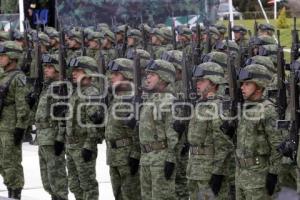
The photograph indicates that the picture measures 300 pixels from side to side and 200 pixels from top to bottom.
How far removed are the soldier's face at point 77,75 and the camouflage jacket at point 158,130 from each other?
1.30 metres

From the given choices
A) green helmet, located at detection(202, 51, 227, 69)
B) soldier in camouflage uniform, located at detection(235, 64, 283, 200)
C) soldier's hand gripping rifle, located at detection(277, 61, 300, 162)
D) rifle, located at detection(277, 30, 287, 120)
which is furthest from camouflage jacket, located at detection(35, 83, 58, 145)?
soldier's hand gripping rifle, located at detection(277, 61, 300, 162)

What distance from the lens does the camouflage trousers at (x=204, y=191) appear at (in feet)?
27.2

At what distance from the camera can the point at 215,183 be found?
27.1 feet

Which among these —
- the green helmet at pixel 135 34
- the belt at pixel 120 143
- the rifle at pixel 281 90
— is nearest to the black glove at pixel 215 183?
the rifle at pixel 281 90

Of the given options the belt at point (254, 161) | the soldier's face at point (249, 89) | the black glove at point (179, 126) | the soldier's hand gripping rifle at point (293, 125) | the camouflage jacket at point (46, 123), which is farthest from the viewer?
the camouflage jacket at point (46, 123)

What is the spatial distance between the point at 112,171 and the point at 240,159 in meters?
1.91

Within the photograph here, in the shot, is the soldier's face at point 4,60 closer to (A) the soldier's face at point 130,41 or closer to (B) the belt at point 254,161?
(B) the belt at point 254,161

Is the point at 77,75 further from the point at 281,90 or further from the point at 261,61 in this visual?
the point at 281,90

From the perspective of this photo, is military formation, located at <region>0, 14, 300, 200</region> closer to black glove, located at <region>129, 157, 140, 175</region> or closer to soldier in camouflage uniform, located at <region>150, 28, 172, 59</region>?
black glove, located at <region>129, 157, 140, 175</region>

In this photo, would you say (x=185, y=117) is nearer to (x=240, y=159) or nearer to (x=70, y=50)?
(x=240, y=159)

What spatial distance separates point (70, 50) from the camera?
608 inches

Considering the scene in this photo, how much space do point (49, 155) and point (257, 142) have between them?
10.6 feet

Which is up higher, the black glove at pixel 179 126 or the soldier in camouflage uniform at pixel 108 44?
the soldier in camouflage uniform at pixel 108 44

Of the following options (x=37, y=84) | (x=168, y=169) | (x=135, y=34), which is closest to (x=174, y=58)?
(x=37, y=84)
